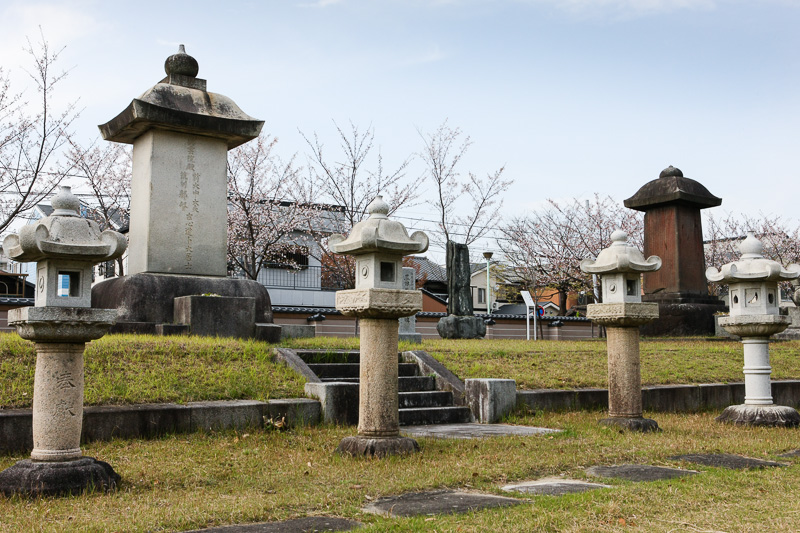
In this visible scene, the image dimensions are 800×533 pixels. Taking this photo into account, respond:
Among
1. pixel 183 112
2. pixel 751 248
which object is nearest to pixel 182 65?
pixel 183 112

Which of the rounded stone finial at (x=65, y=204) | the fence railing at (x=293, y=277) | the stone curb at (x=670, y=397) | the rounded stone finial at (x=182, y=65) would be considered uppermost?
the rounded stone finial at (x=182, y=65)

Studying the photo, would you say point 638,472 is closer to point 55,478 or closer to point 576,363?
point 55,478

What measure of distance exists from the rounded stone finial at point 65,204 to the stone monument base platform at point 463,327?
1345 cm

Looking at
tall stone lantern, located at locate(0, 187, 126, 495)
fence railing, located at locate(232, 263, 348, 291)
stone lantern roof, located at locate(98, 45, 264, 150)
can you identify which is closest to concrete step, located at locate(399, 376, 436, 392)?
tall stone lantern, located at locate(0, 187, 126, 495)

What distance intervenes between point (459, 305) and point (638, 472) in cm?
1330

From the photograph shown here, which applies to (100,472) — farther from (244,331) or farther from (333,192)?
(333,192)

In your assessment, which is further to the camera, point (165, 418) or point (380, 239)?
point (165, 418)

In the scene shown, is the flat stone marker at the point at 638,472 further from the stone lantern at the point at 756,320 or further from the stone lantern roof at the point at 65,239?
the stone lantern roof at the point at 65,239

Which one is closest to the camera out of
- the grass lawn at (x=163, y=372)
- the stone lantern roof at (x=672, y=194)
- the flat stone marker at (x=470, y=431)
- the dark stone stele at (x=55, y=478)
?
the dark stone stele at (x=55, y=478)

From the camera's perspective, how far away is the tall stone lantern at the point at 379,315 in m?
7.18

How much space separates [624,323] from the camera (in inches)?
359

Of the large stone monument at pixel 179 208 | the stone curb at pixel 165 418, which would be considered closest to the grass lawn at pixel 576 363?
the large stone monument at pixel 179 208

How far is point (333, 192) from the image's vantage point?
29953mm

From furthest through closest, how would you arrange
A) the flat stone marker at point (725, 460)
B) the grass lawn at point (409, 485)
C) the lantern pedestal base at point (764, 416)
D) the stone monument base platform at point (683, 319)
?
the stone monument base platform at point (683, 319)
the lantern pedestal base at point (764, 416)
the flat stone marker at point (725, 460)
the grass lawn at point (409, 485)
